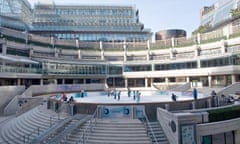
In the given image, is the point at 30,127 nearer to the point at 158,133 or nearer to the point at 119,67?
the point at 158,133

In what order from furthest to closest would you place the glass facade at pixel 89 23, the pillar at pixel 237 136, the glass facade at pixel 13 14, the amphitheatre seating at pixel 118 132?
1. the glass facade at pixel 89 23
2. the glass facade at pixel 13 14
3. the pillar at pixel 237 136
4. the amphitheatre seating at pixel 118 132

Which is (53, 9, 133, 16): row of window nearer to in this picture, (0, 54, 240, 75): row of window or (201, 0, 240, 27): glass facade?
(201, 0, 240, 27): glass facade

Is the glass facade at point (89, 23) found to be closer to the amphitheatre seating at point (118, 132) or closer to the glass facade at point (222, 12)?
the glass facade at point (222, 12)

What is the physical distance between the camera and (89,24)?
75.2 meters

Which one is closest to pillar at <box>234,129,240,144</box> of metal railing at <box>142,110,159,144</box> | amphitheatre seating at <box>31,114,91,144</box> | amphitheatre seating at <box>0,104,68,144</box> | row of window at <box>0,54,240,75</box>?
metal railing at <box>142,110,159,144</box>

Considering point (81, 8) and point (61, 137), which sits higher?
point (81, 8)

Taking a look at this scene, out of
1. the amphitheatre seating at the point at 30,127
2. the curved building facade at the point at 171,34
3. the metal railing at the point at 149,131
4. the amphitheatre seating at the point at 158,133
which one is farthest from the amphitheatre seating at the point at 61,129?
the curved building facade at the point at 171,34

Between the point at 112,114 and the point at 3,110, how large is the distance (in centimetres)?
2113

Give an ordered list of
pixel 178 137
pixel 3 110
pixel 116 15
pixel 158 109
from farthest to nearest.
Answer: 1. pixel 116 15
2. pixel 3 110
3. pixel 158 109
4. pixel 178 137

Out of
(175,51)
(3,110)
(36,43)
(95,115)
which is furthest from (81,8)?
(95,115)

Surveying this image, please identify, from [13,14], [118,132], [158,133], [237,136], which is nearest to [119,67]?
[13,14]

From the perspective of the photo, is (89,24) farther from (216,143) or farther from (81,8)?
(216,143)

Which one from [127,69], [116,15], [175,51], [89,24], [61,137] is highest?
[116,15]

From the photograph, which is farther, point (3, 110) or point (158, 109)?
point (3, 110)
